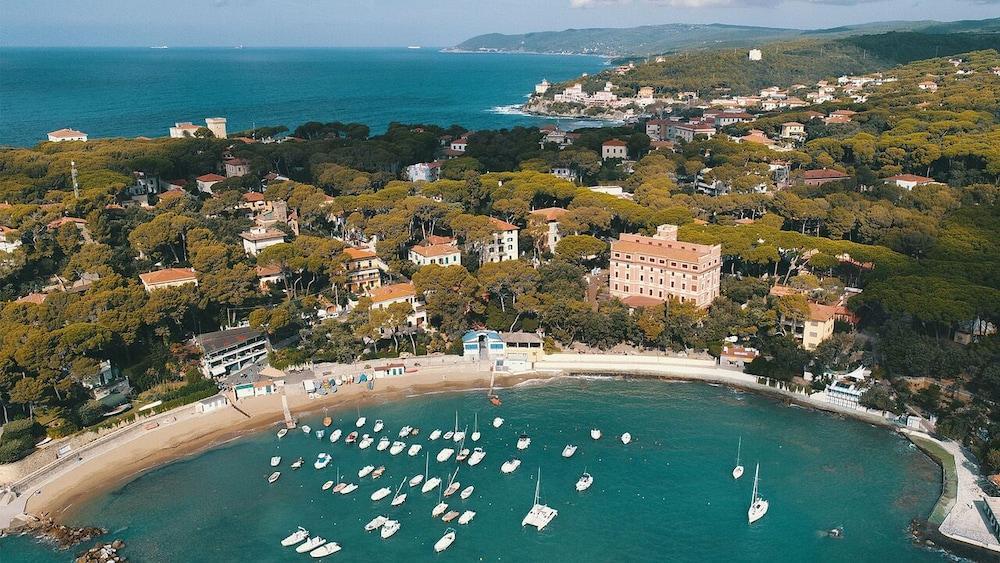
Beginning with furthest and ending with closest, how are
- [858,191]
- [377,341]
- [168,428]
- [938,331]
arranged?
[858,191], [377,341], [938,331], [168,428]

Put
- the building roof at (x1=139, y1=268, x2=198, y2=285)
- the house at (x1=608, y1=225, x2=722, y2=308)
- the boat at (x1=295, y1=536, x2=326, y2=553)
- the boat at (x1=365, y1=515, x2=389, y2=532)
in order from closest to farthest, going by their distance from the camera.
Result: the boat at (x1=295, y1=536, x2=326, y2=553), the boat at (x1=365, y1=515, x2=389, y2=532), the building roof at (x1=139, y1=268, x2=198, y2=285), the house at (x1=608, y1=225, x2=722, y2=308)

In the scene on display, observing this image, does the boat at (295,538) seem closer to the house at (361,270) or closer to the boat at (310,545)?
the boat at (310,545)

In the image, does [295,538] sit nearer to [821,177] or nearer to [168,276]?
[168,276]

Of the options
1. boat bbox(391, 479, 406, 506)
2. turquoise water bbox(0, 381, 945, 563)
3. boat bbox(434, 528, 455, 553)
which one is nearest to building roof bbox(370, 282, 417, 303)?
turquoise water bbox(0, 381, 945, 563)

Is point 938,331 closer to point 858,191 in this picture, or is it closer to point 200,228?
point 858,191

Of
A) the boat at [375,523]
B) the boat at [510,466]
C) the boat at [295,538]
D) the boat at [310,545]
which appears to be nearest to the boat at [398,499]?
the boat at [375,523]

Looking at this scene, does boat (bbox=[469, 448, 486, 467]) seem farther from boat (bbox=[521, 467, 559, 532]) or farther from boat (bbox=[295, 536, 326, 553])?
boat (bbox=[295, 536, 326, 553])

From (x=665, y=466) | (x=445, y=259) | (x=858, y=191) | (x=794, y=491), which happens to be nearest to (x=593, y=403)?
(x=665, y=466)
